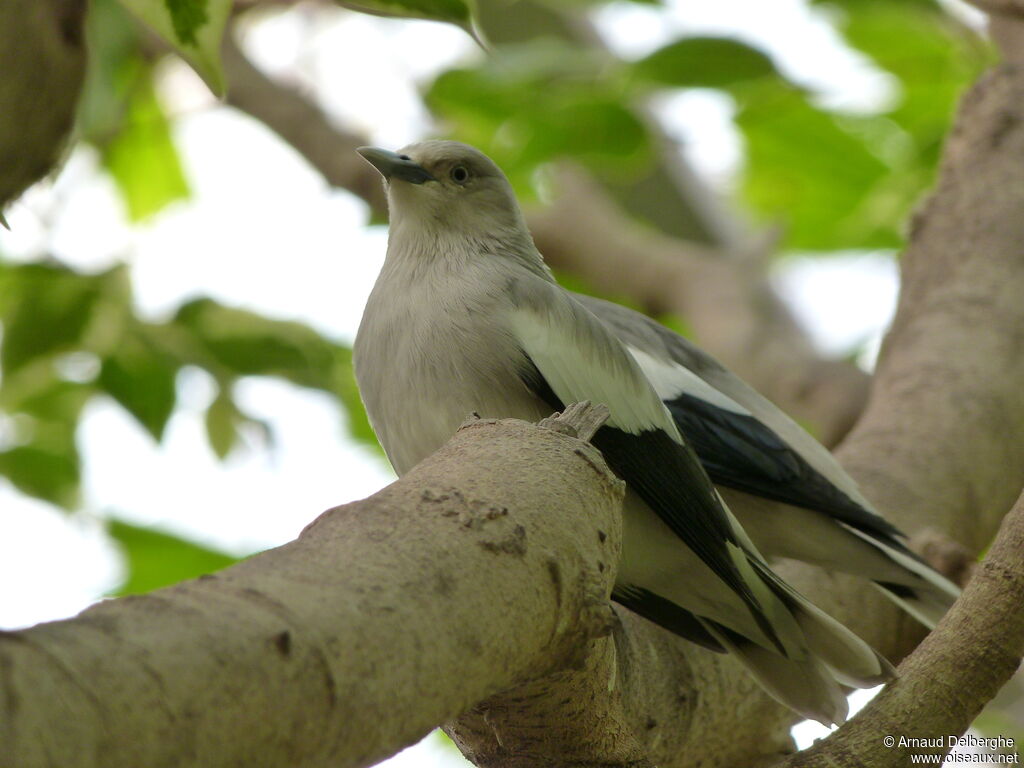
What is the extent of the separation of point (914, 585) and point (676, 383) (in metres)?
1.00

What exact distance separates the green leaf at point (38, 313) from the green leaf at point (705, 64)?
252 cm

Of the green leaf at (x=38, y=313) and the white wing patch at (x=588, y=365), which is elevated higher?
the white wing patch at (x=588, y=365)

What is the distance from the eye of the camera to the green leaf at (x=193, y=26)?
1722 mm

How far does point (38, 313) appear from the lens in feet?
13.2

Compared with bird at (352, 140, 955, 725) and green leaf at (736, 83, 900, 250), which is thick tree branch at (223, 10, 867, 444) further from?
bird at (352, 140, 955, 725)

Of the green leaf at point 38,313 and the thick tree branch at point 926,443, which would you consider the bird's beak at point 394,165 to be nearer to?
the green leaf at point 38,313

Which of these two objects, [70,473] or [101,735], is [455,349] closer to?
[101,735]

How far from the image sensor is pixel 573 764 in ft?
7.71

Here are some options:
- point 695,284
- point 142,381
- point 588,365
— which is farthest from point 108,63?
point 695,284

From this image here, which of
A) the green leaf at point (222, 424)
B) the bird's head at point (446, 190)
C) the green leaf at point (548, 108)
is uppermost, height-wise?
the green leaf at point (548, 108)

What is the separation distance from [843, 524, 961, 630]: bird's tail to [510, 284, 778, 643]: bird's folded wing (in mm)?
686

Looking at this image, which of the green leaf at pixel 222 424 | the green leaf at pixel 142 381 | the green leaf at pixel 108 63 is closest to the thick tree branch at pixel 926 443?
the green leaf at pixel 222 424

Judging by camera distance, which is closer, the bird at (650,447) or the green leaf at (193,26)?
the green leaf at (193,26)

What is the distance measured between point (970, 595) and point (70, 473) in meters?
3.59
